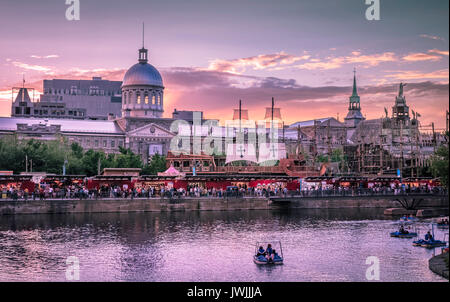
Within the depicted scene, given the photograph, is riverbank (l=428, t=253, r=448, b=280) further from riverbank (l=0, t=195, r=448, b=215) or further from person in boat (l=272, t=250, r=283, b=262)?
riverbank (l=0, t=195, r=448, b=215)

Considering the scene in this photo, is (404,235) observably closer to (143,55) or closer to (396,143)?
(396,143)

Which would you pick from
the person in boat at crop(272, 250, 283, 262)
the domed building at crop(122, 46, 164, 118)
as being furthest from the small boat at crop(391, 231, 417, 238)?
the domed building at crop(122, 46, 164, 118)

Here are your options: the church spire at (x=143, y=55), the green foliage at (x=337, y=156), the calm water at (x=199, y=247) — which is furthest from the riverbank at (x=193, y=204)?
the church spire at (x=143, y=55)

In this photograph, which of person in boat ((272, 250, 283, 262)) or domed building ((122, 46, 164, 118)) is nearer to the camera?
person in boat ((272, 250, 283, 262))

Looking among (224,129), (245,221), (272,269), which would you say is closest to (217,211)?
(245,221)

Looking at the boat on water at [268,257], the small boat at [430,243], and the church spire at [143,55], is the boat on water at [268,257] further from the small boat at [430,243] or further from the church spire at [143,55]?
the church spire at [143,55]

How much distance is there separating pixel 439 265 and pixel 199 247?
2080 centimetres

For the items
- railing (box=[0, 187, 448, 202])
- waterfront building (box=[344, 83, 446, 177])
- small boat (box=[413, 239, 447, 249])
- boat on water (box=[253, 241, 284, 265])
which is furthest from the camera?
waterfront building (box=[344, 83, 446, 177])

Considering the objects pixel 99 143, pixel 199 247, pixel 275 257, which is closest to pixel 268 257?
pixel 275 257

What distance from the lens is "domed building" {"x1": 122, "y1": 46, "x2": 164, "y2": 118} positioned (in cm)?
17762

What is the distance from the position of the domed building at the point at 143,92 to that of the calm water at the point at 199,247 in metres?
101

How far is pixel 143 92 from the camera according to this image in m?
178

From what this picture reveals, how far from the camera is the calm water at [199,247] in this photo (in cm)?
Result: 4409

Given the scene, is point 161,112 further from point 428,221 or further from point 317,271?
point 317,271
